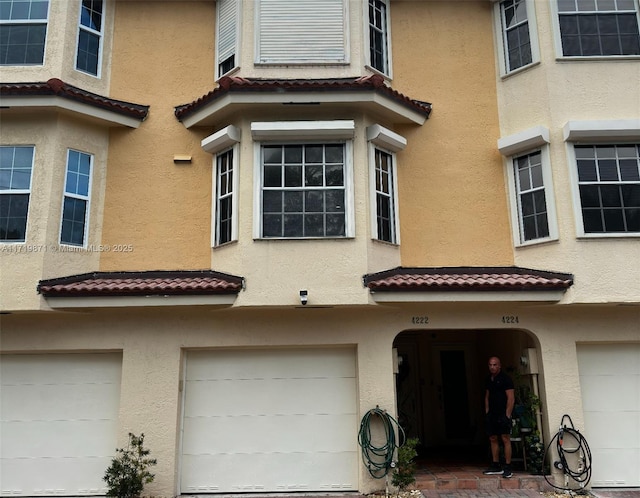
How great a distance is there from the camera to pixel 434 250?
9945mm

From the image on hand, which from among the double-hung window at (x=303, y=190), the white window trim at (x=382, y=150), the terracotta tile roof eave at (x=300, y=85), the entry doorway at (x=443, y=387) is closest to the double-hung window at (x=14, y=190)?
the terracotta tile roof eave at (x=300, y=85)

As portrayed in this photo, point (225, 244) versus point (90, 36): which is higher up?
point (90, 36)

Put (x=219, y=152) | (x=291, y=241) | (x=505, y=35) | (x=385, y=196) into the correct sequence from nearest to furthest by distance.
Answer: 1. (x=291, y=241)
2. (x=385, y=196)
3. (x=219, y=152)
4. (x=505, y=35)

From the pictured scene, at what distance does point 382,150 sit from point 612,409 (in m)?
6.48

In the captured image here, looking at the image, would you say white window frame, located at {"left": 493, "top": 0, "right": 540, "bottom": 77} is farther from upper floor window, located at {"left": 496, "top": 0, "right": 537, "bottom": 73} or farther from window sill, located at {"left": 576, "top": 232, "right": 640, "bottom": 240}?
window sill, located at {"left": 576, "top": 232, "right": 640, "bottom": 240}

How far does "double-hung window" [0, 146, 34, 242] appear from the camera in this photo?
30.1ft

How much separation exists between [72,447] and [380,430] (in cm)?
558

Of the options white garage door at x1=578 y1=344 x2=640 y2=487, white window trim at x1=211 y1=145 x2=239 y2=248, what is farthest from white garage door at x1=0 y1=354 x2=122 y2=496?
white garage door at x1=578 y1=344 x2=640 y2=487

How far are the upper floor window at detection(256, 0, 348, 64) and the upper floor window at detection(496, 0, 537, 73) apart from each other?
11.8ft

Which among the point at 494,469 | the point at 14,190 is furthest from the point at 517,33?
the point at 14,190

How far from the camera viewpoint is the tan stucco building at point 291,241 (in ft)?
29.1

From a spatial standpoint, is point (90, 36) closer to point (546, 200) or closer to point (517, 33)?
point (517, 33)

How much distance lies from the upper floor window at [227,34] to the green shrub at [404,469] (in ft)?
26.5

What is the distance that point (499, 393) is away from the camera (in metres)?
9.14
